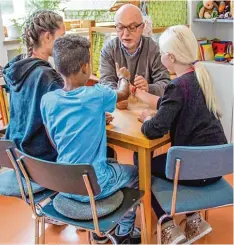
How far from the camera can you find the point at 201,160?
4.34 feet

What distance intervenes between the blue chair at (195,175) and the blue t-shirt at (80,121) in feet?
0.98

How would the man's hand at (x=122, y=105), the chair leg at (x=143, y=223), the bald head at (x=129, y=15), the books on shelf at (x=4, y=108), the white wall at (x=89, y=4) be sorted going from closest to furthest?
the chair leg at (x=143, y=223)
the man's hand at (x=122, y=105)
the bald head at (x=129, y=15)
the books on shelf at (x=4, y=108)
the white wall at (x=89, y=4)

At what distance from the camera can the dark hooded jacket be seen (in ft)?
5.25

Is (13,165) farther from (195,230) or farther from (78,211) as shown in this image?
(195,230)

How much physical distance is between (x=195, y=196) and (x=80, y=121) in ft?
2.00

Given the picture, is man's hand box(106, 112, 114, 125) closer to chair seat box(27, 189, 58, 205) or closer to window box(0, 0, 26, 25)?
chair seat box(27, 189, 58, 205)

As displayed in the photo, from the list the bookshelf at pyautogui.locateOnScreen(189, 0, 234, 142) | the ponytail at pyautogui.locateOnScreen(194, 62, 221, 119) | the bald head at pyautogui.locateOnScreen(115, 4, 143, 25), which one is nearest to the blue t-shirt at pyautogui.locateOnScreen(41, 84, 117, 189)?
the ponytail at pyautogui.locateOnScreen(194, 62, 221, 119)

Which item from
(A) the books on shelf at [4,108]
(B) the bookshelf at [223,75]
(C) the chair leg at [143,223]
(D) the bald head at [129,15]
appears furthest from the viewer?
(B) the bookshelf at [223,75]

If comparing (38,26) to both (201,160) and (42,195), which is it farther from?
(201,160)

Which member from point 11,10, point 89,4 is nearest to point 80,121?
point 11,10

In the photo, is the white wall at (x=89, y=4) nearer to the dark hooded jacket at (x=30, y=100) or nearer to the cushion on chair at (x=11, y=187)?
the dark hooded jacket at (x=30, y=100)

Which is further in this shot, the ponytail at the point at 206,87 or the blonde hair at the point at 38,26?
the blonde hair at the point at 38,26

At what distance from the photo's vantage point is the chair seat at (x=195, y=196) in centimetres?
149

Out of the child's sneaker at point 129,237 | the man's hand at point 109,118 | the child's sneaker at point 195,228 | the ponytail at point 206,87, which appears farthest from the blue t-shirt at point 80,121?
the child's sneaker at point 195,228
